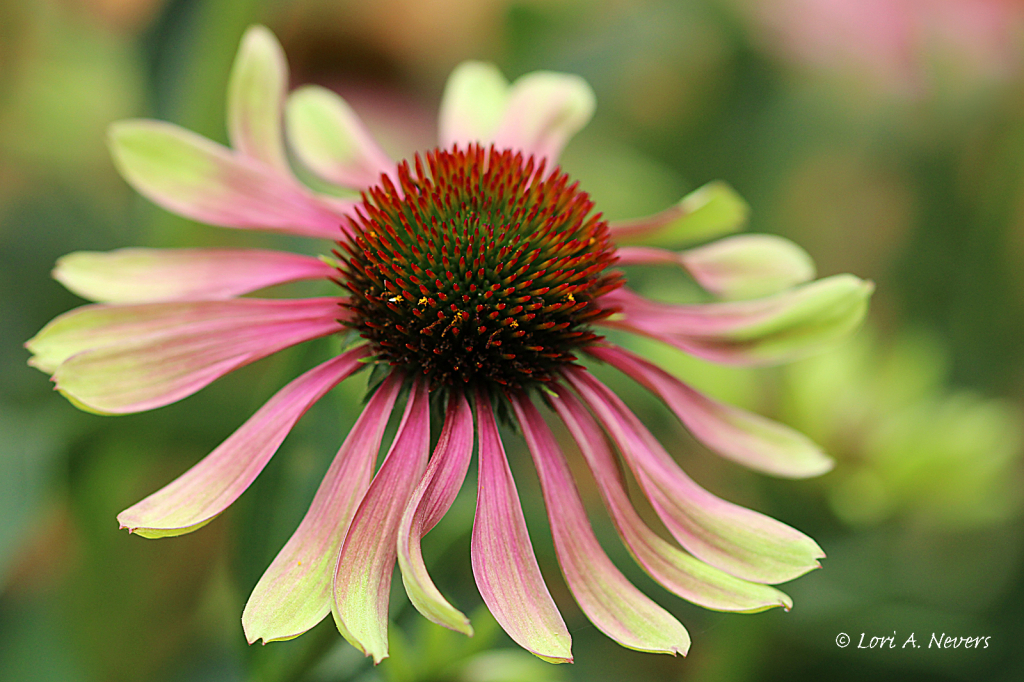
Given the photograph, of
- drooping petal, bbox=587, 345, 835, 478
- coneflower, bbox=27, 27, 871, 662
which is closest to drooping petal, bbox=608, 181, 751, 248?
coneflower, bbox=27, 27, 871, 662

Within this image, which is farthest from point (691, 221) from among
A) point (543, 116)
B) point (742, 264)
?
point (543, 116)

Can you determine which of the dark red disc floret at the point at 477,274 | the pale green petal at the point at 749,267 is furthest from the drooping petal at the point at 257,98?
the pale green petal at the point at 749,267

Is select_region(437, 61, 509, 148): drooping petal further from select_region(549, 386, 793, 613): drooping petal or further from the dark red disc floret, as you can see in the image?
select_region(549, 386, 793, 613): drooping petal

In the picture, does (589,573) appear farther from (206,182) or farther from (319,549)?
(206,182)

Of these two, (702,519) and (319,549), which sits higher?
(702,519)

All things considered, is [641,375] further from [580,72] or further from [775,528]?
[580,72]

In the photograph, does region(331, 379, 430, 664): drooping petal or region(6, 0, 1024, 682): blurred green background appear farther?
region(6, 0, 1024, 682): blurred green background
